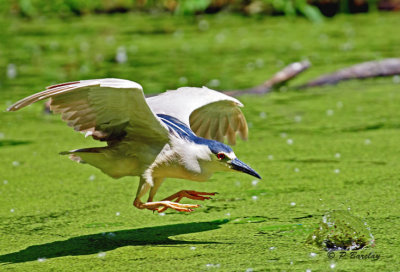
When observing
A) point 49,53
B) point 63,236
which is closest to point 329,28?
point 49,53

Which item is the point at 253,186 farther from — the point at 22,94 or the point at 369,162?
the point at 22,94

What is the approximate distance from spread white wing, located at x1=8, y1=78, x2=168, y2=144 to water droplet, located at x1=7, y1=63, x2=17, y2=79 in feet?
15.0

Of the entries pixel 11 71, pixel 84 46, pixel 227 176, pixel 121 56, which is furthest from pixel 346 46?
pixel 227 176

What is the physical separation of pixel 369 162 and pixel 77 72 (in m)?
3.99

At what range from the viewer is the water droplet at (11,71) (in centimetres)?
802

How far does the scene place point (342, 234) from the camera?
11.0ft

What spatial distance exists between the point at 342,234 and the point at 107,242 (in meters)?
1.09

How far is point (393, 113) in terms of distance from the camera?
607cm

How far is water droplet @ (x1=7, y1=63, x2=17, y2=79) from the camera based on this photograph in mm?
8018

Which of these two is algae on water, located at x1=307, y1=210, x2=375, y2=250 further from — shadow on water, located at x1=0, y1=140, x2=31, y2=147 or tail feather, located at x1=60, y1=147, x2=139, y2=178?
shadow on water, located at x1=0, y1=140, x2=31, y2=147

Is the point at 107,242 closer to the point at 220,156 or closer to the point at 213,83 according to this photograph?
the point at 220,156

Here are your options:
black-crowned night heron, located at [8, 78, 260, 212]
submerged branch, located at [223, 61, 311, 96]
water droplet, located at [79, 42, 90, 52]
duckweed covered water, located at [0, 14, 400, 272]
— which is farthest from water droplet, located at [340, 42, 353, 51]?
black-crowned night heron, located at [8, 78, 260, 212]

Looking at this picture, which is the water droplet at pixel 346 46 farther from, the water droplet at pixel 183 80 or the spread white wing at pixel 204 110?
the spread white wing at pixel 204 110

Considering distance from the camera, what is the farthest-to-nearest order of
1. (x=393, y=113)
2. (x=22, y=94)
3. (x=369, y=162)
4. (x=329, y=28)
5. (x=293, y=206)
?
(x=329, y=28), (x=22, y=94), (x=393, y=113), (x=369, y=162), (x=293, y=206)
